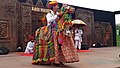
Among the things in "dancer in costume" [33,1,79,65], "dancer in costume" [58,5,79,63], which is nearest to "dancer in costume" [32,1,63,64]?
"dancer in costume" [33,1,79,65]

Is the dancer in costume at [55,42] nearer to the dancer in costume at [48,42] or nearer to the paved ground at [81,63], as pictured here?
the dancer in costume at [48,42]

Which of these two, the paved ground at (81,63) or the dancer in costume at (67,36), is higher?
the dancer in costume at (67,36)

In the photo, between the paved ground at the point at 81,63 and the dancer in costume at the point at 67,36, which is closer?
the dancer in costume at the point at 67,36

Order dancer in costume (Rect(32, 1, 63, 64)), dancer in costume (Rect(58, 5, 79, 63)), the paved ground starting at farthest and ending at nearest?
the paved ground → dancer in costume (Rect(32, 1, 63, 64)) → dancer in costume (Rect(58, 5, 79, 63))

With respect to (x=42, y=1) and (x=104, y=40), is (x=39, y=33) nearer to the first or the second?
(x=42, y=1)

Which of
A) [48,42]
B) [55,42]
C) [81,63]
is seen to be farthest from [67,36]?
[81,63]

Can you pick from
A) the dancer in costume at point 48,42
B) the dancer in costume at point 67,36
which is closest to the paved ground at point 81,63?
the dancer in costume at point 48,42

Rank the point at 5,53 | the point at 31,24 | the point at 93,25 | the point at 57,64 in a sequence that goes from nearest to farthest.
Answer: the point at 57,64, the point at 5,53, the point at 31,24, the point at 93,25

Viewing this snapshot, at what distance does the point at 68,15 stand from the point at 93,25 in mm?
11066

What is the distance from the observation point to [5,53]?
986cm

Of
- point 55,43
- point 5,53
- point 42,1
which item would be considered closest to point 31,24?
point 42,1

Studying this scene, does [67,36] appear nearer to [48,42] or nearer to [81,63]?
[48,42]

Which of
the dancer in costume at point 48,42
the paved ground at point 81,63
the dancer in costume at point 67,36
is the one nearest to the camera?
the dancer in costume at point 67,36

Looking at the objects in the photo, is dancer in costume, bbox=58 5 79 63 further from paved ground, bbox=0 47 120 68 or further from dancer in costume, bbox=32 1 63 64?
paved ground, bbox=0 47 120 68
